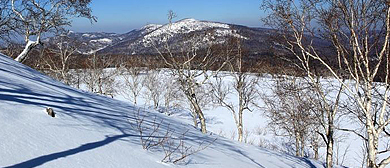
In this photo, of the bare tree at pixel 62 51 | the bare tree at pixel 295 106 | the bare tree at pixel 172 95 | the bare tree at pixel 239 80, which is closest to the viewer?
the bare tree at pixel 295 106

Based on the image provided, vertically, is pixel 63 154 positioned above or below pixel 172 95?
above

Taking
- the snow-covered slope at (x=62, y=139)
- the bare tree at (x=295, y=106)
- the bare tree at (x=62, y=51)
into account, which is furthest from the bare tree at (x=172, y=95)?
the snow-covered slope at (x=62, y=139)

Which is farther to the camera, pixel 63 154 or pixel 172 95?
pixel 172 95

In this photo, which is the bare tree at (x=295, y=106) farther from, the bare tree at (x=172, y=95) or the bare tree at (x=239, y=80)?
the bare tree at (x=172, y=95)

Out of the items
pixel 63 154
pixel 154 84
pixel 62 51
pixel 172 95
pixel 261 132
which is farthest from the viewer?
pixel 154 84

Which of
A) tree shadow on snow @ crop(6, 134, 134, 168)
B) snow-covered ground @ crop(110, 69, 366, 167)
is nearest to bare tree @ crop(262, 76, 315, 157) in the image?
snow-covered ground @ crop(110, 69, 366, 167)

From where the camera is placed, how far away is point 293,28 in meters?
6.44

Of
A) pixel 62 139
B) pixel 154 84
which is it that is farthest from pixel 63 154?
pixel 154 84

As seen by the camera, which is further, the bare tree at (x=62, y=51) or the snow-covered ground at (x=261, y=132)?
the snow-covered ground at (x=261, y=132)

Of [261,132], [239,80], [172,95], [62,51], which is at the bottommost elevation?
[261,132]

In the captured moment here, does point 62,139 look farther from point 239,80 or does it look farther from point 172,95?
point 172,95

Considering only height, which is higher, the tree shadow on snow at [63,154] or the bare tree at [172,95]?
the tree shadow on snow at [63,154]

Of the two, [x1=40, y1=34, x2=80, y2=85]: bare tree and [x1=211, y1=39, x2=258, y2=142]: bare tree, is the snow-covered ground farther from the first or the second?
[x1=40, y1=34, x2=80, y2=85]: bare tree

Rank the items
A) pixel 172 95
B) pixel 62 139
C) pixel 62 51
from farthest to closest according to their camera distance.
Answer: pixel 172 95 < pixel 62 51 < pixel 62 139
